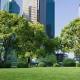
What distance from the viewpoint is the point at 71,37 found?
188 feet

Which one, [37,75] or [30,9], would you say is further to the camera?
[30,9]

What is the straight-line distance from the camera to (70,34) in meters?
58.1

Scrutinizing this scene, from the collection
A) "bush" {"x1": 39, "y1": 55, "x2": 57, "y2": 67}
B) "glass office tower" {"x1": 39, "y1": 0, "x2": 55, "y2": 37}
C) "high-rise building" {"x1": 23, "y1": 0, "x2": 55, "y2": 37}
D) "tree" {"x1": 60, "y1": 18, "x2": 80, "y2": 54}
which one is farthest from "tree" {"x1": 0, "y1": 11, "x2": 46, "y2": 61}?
"glass office tower" {"x1": 39, "y1": 0, "x2": 55, "y2": 37}

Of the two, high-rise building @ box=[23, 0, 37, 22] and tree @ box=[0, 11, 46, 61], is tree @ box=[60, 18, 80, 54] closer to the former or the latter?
tree @ box=[0, 11, 46, 61]

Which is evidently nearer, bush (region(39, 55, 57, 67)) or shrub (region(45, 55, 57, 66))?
bush (region(39, 55, 57, 67))

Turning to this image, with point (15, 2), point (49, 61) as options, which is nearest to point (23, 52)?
point (49, 61)

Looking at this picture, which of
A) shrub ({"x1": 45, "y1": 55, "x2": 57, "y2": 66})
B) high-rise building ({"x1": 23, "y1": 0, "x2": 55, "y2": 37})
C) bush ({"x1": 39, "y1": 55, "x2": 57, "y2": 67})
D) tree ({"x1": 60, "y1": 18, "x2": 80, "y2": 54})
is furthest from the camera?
high-rise building ({"x1": 23, "y1": 0, "x2": 55, "y2": 37})

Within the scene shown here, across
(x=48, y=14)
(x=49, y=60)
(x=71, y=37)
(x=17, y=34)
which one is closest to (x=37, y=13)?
(x=48, y=14)

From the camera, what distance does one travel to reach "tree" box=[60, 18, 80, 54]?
56.6 m

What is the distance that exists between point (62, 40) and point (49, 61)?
15.2ft

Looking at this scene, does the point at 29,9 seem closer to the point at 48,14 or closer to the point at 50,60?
the point at 48,14

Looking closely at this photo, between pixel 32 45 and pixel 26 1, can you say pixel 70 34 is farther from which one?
A: pixel 26 1

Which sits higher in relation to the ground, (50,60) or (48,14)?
(48,14)

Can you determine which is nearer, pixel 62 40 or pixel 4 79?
pixel 4 79
